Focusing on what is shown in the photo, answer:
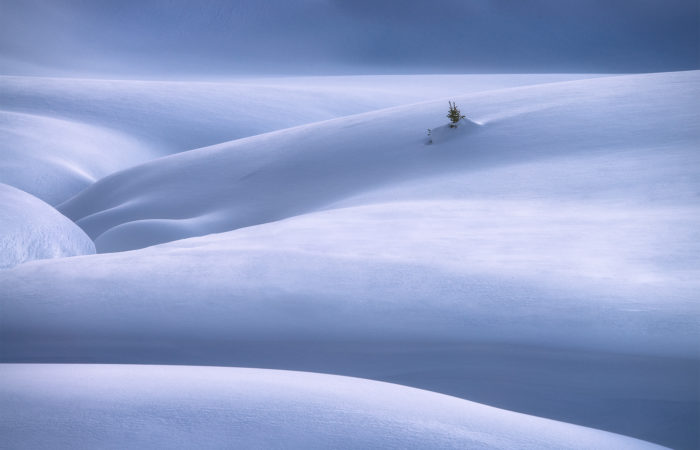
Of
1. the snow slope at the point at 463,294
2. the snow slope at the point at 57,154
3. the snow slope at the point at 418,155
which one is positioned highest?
the snow slope at the point at 57,154

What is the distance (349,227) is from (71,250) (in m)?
1.80

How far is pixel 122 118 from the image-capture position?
12.8m

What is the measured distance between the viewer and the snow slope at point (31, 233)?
3434 millimetres

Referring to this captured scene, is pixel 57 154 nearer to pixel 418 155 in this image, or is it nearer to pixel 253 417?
pixel 418 155

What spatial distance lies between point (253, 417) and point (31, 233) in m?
2.73

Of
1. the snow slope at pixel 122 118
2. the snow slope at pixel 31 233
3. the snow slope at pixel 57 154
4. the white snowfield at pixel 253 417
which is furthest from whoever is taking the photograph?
the snow slope at pixel 122 118

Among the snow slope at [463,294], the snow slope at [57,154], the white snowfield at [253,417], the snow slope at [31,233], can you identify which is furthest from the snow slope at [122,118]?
the white snowfield at [253,417]

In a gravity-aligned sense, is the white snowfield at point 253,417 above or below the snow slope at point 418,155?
below

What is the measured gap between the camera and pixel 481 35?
1097 inches

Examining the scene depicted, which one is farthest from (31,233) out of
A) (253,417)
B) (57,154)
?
(57,154)

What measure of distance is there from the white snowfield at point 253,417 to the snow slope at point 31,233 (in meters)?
2.04

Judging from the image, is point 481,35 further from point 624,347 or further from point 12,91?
point 624,347

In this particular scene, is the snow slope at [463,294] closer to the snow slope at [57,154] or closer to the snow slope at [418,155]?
the snow slope at [418,155]

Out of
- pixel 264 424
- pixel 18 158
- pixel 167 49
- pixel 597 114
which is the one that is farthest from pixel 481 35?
pixel 264 424
